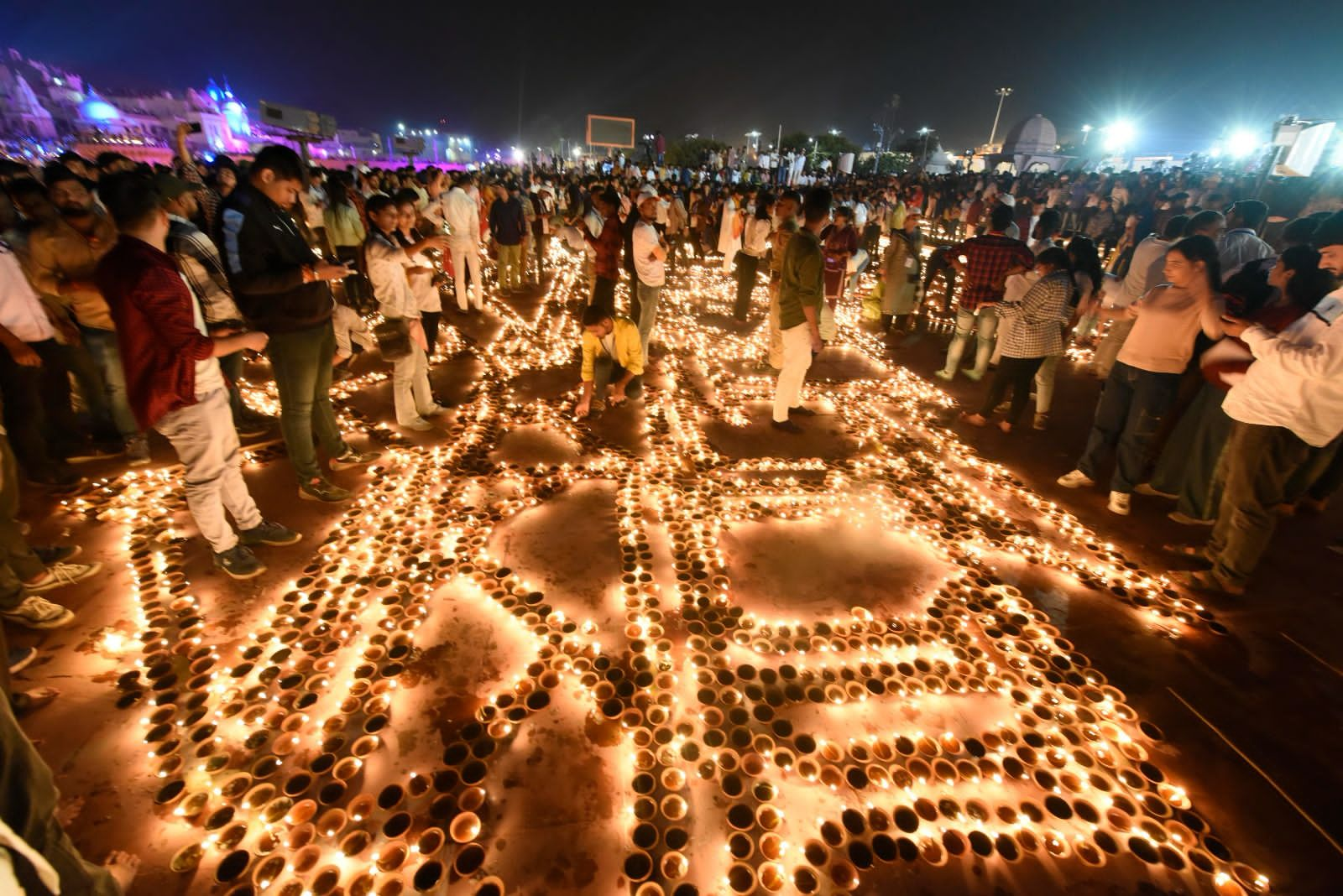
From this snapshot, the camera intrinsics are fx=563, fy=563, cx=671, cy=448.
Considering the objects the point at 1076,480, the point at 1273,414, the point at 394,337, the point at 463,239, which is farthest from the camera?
the point at 463,239

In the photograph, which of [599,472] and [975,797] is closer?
[975,797]

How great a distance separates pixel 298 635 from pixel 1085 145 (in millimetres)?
92107

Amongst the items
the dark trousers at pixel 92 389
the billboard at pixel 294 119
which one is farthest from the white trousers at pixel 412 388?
the billboard at pixel 294 119

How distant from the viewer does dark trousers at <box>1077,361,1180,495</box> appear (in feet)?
13.7

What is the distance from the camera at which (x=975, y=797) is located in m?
2.39

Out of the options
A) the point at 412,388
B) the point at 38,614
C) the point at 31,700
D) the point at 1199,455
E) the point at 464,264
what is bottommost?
the point at 31,700

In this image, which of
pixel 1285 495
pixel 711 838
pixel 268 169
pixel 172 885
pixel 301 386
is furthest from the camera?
pixel 1285 495

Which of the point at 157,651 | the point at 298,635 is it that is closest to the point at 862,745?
the point at 298,635

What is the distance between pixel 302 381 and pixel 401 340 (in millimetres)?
1127

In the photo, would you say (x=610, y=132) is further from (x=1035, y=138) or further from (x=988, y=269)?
(x=988, y=269)

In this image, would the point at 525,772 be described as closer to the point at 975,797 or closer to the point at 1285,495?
the point at 975,797

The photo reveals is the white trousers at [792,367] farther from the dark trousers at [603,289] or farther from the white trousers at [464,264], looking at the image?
the white trousers at [464,264]

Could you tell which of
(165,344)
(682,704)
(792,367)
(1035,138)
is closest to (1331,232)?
(792,367)

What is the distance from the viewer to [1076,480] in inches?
192
